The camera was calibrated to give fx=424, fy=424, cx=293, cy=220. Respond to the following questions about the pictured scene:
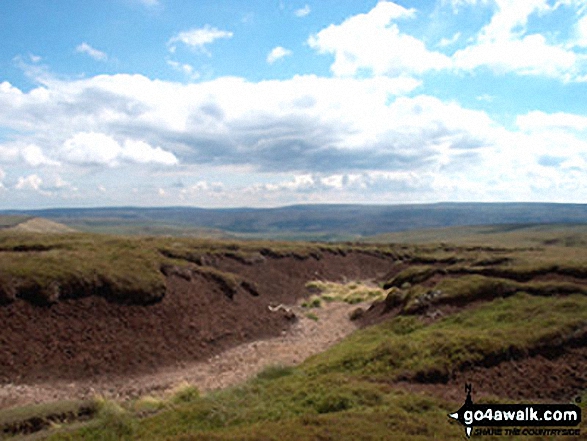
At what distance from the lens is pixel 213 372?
27344 mm

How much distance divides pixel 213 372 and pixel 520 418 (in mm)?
19227

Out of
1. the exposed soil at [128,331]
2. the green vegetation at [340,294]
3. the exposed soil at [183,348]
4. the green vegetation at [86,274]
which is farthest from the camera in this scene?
the green vegetation at [340,294]

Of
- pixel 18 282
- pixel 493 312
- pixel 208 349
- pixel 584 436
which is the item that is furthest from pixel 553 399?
pixel 18 282

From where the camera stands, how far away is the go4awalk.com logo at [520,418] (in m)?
11.9

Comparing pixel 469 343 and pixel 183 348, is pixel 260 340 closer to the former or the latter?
pixel 183 348

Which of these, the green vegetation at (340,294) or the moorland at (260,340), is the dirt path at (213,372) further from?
the green vegetation at (340,294)

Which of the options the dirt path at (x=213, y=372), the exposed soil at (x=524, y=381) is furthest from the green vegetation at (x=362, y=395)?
the dirt path at (x=213, y=372)

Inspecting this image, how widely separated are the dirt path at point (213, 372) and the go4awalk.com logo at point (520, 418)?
11871 mm

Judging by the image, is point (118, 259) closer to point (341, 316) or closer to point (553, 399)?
point (341, 316)

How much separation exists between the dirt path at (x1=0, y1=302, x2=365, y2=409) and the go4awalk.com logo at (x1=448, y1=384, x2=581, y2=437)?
1187 cm

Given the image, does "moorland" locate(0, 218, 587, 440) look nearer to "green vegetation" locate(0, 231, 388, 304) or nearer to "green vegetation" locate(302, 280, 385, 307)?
"green vegetation" locate(0, 231, 388, 304)

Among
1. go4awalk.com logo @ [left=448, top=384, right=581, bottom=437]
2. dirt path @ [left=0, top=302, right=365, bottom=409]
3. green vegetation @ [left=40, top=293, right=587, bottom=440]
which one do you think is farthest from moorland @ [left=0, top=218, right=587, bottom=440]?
go4awalk.com logo @ [left=448, top=384, right=581, bottom=437]

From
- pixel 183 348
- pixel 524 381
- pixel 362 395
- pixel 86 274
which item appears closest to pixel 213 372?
pixel 183 348

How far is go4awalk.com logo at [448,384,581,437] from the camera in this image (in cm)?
1185
